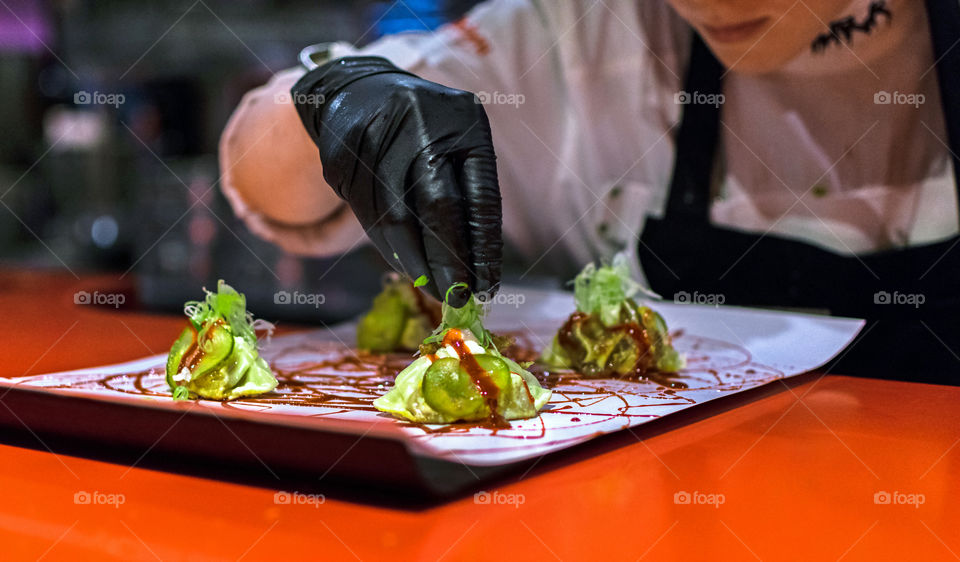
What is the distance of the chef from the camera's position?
53.8 inches

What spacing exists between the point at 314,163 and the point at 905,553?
1.52 metres

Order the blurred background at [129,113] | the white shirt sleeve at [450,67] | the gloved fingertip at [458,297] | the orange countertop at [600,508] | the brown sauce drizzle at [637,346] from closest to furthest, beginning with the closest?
the orange countertop at [600,508], the gloved fingertip at [458,297], the brown sauce drizzle at [637,346], the white shirt sleeve at [450,67], the blurred background at [129,113]

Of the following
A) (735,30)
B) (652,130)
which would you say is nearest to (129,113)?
(652,130)

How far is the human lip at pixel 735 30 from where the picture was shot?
184cm

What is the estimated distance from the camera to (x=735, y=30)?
1877mm

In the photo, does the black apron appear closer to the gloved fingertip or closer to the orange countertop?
the orange countertop

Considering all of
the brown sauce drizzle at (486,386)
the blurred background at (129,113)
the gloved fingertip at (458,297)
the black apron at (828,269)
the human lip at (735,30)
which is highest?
the blurred background at (129,113)

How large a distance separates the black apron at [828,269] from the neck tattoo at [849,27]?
10 centimetres

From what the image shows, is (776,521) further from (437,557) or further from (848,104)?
(848,104)

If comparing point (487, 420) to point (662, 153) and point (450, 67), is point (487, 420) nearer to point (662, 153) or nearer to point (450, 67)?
point (662, 153)

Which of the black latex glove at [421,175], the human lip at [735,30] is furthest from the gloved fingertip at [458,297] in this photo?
the human lip at [735,30]

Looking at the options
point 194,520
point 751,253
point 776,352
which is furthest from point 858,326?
point 194,520

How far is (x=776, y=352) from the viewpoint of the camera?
168cm

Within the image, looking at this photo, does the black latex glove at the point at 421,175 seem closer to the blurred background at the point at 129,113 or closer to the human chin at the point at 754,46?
the human chin at the point at 754,46
